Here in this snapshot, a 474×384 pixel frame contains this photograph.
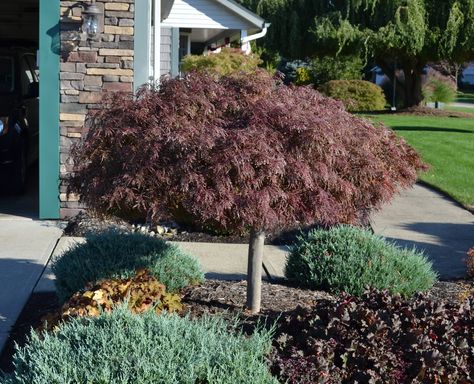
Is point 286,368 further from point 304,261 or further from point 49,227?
point 49,227

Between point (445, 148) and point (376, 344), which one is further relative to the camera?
point (445, 148)

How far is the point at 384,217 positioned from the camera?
1070cm

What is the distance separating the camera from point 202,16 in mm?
14859

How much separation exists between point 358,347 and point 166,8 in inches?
405

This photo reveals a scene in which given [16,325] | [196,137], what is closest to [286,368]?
[196,137]

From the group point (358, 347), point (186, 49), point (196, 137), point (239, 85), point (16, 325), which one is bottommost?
point (16, 325)

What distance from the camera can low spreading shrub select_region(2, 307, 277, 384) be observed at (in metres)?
3.44

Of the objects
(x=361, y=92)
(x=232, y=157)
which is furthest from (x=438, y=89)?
(x=232, y=157)

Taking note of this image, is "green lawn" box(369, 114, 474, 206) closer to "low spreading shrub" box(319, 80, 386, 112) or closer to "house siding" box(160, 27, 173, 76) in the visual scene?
"low spreading shrub" box(319, 80, 386, 112)

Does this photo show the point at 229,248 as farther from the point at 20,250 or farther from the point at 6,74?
the point at 6,74

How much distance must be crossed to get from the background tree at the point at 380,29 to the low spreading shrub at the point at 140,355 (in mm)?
24508

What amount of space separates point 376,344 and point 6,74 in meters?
8.93

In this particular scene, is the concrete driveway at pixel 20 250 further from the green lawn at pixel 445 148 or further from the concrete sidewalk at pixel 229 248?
the green lawn at pixel 445 148

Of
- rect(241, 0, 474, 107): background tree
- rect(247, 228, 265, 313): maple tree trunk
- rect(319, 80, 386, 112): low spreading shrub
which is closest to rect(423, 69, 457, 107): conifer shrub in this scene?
rect(319, 80, 386, 112): low spreading shrub
